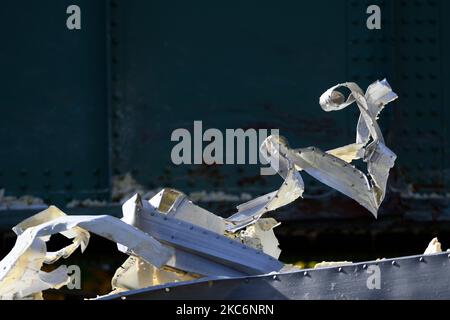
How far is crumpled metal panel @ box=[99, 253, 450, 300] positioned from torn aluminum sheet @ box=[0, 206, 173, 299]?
159mm

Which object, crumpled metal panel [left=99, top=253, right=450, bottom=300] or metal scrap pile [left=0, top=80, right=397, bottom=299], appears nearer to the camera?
crumpled metal panel [left=99, top=253, right=450, bottom=300]

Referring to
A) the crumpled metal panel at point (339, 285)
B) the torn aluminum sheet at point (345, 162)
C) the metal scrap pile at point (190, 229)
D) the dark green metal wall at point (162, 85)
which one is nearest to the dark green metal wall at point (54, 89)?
the dark green metal wall at point (162, 85)

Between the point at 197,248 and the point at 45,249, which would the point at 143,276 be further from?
the point at 45,249

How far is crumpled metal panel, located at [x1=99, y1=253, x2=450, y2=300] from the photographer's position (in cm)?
278

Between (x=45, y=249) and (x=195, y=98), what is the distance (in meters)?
2.35

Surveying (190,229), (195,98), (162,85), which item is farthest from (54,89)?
(190,229)

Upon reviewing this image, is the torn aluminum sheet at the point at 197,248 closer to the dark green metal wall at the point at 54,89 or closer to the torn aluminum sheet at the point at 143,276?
the torn aluminum sheet at the point at 143,276

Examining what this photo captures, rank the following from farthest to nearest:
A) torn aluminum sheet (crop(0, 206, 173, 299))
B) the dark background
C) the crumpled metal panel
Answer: the dark background < torn aluminum sheet (crop(0, 206, 173, 299)) < the crumpled metal panel

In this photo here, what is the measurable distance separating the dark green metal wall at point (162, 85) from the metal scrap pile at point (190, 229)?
1.71 metres

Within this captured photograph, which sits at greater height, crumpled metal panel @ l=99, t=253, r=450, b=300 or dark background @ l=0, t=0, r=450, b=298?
dark background @ l=0, t=0, r=450, b=298

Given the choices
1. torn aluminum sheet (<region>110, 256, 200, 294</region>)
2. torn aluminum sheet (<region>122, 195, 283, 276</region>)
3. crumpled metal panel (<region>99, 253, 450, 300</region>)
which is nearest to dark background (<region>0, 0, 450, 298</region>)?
torn aluminum sheet (<region>110, 256, 200, 294</region>)

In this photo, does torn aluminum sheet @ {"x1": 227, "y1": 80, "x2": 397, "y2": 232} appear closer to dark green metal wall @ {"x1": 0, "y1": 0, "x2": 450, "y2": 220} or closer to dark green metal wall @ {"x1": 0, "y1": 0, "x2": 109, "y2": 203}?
dark green metal wall @ {"x1": 0, "y1": 0, "x2": 450, "y2": 220}
